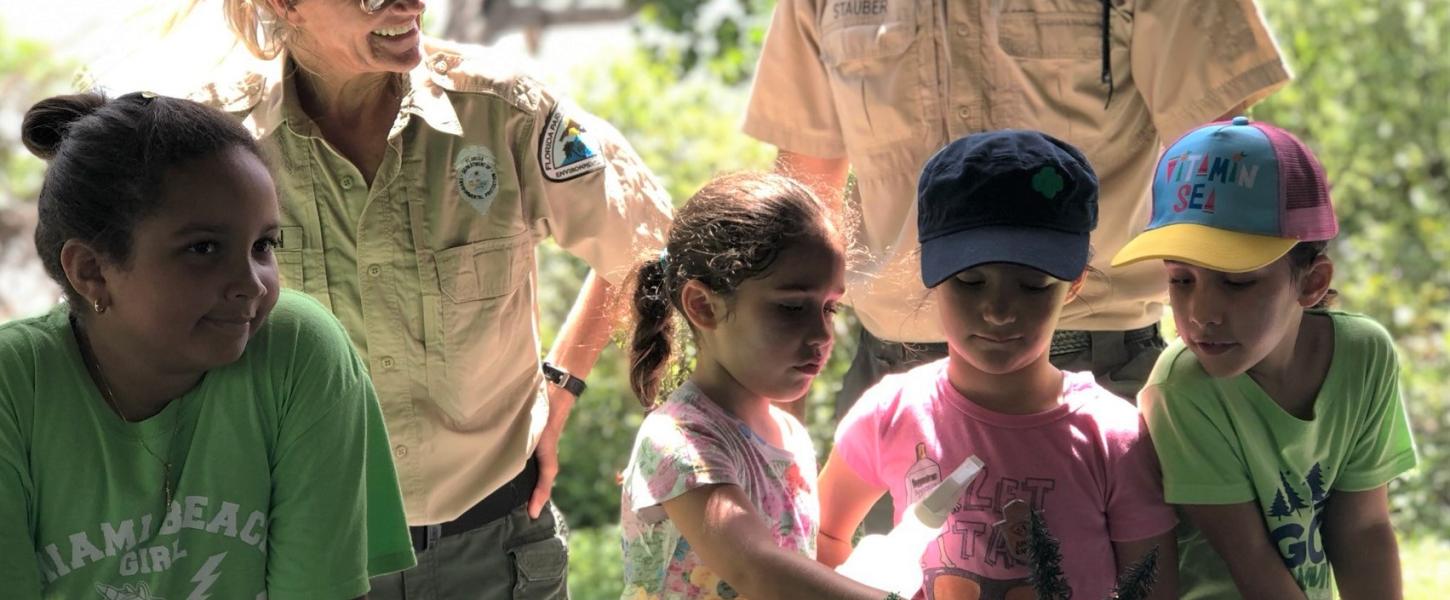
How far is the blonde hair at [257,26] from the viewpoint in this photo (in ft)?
9.57

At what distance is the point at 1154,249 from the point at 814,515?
0.69 m

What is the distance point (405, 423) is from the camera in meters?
2.96

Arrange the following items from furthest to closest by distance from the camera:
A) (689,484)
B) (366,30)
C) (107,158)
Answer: (366,30), (689,484), (107,158)

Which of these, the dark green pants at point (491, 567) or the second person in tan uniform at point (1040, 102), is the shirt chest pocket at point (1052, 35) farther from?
the dark green pants at point (491, 567)

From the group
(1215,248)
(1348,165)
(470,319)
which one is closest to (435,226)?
(470,319)

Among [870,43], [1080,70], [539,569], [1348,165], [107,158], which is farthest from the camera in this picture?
[1348,165]

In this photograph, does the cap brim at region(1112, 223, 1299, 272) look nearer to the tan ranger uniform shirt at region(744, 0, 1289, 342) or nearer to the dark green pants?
the tan ranger uniform shirt at region(744, 0, 1289, 342)

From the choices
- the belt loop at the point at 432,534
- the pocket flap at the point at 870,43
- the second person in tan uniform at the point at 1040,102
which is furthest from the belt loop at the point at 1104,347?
the belt loop at the point at 432,534

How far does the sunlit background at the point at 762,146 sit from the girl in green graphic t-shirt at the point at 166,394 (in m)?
2.63

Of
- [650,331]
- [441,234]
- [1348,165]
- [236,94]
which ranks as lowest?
[1348,165]

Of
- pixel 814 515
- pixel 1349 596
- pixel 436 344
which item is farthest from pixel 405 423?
pixel 1349 596

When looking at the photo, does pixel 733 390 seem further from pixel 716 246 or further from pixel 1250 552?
pixel 1250 552

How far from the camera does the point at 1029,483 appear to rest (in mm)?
2596

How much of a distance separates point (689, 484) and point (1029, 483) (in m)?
0.52
